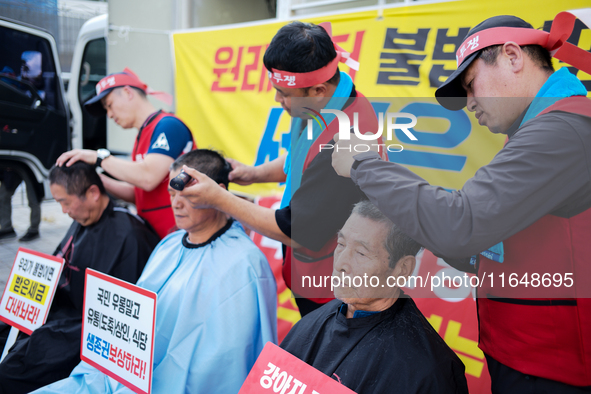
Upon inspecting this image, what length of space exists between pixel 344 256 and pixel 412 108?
1.45 meters

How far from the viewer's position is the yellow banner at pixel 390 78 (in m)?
2.28

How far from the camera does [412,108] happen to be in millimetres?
2510

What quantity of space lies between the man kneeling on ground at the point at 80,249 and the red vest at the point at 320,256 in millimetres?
1046

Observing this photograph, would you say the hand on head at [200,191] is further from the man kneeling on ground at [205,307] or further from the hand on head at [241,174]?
the hand on head at [241,174]

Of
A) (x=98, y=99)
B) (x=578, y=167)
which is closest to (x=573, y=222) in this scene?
(x=578, y=167)

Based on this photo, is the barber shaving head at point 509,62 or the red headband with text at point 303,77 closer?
the barber shaving head at point 509,62

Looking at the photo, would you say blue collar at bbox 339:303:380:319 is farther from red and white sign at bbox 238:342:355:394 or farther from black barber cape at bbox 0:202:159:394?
black barber cape at bbox 0:202:159:394

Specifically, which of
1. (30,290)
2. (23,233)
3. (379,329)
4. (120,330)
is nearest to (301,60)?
(379,329)

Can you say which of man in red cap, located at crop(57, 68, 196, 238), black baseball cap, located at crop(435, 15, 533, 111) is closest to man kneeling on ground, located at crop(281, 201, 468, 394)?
black baseball cap, located at crop(435, 15, 533, 111)

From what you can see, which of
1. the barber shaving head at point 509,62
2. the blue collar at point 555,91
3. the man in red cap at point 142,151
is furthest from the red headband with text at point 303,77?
the man in red cap at point 142,151

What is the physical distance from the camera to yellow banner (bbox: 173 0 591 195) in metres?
2.28

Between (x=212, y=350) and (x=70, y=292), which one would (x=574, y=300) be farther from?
(x=70, y=292)

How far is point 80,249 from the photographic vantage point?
2453 millimetres

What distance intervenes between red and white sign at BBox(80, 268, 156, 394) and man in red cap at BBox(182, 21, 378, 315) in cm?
49
